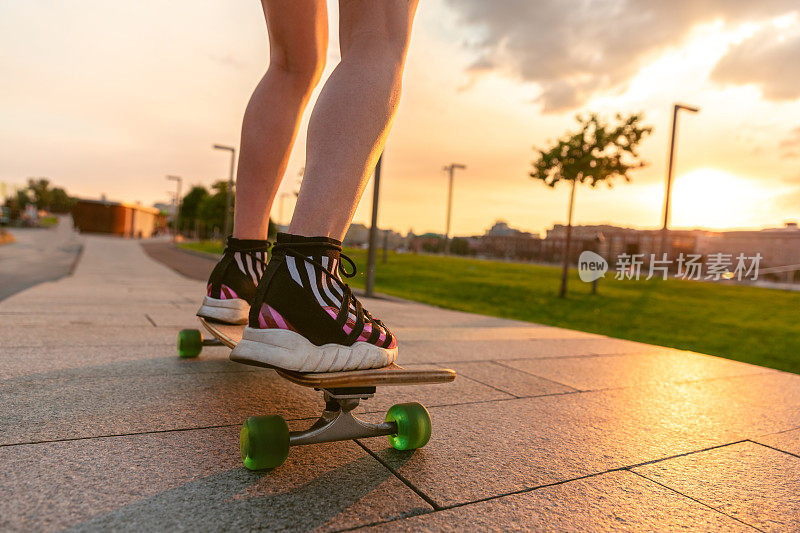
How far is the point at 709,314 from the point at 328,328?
35.9 ft

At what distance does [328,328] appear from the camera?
1.09m

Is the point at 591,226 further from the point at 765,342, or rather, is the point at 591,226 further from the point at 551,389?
the point at 551,389

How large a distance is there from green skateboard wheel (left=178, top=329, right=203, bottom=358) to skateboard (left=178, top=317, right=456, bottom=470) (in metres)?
1.13

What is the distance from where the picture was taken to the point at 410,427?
115cm

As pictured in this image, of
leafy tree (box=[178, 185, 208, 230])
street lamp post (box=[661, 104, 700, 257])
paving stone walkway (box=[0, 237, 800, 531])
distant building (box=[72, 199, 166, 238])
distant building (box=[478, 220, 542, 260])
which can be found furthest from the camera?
distant building (box=[72, 199, 166, 238])

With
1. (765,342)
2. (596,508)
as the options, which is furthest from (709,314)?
(596,508)

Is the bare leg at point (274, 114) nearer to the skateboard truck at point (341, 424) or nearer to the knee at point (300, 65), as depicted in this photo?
the knee at point (300, 65)

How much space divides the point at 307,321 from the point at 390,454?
1.26ft

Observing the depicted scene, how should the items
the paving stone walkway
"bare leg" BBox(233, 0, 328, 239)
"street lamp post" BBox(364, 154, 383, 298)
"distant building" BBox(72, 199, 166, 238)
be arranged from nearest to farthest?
the paving stone walkway
"bare leg" BBox(233, 0, 328, 239)
"street lamp post" BBox(364, 154, 383, 298)
"distant building" BBox(72, 199, 166, 238)

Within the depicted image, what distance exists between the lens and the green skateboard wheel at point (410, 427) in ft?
3.79

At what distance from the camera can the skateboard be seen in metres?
0.99

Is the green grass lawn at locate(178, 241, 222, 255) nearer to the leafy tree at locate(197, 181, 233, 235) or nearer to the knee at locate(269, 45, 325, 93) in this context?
the leafy tree at locate(197, 181, 233, 235)

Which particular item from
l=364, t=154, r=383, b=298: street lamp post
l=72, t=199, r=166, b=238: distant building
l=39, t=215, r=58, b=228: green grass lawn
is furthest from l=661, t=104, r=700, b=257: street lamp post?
l=72, t=199, r=166, b=238: distant building

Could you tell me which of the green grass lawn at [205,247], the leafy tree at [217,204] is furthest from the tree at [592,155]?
the leafy tree at [217,204]
